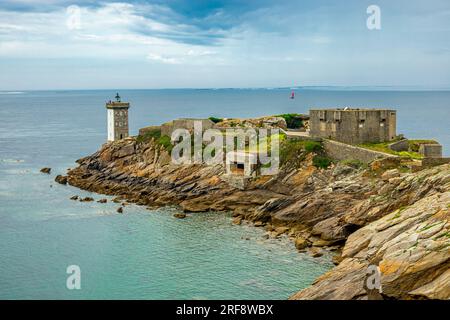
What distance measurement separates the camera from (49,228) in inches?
1957

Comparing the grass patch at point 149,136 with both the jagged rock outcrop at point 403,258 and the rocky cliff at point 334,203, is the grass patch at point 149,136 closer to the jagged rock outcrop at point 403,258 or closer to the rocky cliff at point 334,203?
the rocky cliff at point 334,203

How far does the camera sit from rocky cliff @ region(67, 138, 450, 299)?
2716 cm

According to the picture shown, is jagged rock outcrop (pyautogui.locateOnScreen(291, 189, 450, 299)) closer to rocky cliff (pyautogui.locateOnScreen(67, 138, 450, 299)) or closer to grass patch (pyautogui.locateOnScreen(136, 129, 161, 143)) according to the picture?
rocky cliff (pyautogui.locateOnScreen(67, 138, 450, 299))

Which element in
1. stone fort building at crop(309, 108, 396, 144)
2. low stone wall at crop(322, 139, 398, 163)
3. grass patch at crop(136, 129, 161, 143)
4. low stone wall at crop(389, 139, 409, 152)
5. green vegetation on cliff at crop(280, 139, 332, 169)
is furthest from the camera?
grass patch at crop(136, 129, 161, 143)

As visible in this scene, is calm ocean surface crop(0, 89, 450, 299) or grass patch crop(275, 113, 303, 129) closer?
calm ocean surface crop(0, 89, 450, 299)

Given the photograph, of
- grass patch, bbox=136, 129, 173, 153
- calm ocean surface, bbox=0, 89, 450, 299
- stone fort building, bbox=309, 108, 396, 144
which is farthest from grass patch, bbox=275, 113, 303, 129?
calm ocean surface, bbox=0, 89, 450, 299

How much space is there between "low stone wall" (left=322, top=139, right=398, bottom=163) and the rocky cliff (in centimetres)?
109

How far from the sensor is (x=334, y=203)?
4572 centimetres

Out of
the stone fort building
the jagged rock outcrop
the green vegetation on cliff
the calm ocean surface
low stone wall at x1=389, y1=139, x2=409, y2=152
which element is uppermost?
the stone fort building

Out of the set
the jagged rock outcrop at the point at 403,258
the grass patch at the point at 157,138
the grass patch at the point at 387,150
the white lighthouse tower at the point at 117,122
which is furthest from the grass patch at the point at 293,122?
the jagged rock outcrop at the point at 403,258

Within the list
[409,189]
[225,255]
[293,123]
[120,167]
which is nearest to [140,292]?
[225,255]

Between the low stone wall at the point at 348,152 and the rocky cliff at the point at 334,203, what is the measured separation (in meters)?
1.09
